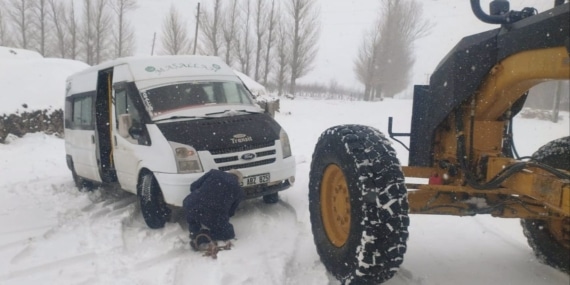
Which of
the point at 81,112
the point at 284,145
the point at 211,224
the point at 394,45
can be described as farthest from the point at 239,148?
the point at 394,45

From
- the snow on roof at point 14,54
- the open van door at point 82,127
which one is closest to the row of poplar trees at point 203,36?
the snow on roof at point 14,54

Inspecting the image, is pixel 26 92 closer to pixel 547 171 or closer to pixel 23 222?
pixel 23 222

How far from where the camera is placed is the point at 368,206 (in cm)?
281

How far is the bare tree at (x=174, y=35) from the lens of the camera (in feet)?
138

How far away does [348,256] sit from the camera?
3.07 m

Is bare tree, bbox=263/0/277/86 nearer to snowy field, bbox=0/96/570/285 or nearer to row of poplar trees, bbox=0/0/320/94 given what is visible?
row of poplar trees, bbox=0/0/320/94

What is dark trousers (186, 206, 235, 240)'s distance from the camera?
4.65 meters

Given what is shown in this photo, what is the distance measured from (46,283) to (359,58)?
41.1 m

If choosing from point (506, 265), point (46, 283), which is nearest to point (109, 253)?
point (46, 283)

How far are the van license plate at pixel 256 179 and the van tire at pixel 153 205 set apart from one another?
41.3 inches

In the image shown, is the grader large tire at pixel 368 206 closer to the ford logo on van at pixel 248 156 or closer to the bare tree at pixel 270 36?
the ford logo on van at pixel 248 156

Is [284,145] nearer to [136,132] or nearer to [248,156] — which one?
[248,156]

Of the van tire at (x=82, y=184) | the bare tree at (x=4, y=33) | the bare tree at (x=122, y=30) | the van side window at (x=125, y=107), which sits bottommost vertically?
the van tire at (x=82, y=184)

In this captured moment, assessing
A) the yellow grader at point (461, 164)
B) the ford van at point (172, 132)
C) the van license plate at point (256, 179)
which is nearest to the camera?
the yellow grader at point (461, 164)
